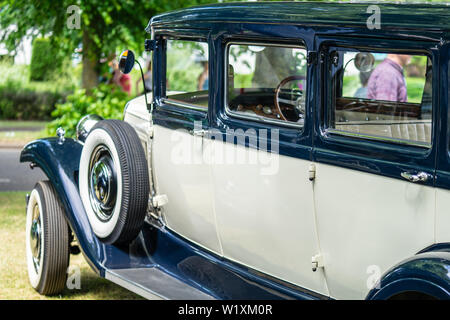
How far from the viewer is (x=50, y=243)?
4172 millimetres

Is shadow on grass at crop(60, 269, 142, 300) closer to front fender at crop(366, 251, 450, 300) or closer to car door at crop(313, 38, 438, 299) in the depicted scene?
car door at crop(313, 38, 438, 299)

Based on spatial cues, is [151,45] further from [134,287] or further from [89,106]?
[89,106]

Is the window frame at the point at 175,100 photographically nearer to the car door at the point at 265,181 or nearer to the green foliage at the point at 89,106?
the car door at the point at 265,181

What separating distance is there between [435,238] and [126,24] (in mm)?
7227

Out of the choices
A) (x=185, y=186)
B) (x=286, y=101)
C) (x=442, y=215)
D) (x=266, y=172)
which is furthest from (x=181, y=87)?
(x=442, y=215)

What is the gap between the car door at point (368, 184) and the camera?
2.33 metres

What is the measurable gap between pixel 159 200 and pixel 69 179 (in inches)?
26.3

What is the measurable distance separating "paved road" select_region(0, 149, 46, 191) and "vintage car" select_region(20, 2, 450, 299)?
3.93 meters

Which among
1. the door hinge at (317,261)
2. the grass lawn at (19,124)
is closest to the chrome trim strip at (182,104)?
the door hinge at (317,261)

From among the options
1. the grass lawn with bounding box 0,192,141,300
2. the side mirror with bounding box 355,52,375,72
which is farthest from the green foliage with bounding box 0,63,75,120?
the side mirror with bounding box 355,52,375,72

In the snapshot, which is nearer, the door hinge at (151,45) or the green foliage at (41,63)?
the door hinge at (151,45)

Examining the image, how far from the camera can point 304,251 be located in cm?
286

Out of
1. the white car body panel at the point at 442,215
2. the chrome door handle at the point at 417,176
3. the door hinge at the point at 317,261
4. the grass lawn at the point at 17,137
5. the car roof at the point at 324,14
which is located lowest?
the grass lawn at the point at 17,137

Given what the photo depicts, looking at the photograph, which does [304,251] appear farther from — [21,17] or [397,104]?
[21,17]
